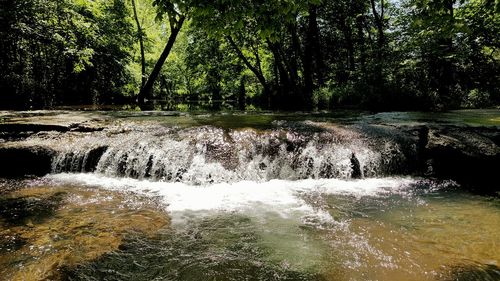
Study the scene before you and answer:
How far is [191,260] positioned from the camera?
3652mm

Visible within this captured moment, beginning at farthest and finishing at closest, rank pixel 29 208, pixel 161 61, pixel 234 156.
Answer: pixel 161 61 → pixel 234 156 → pixel 29 208

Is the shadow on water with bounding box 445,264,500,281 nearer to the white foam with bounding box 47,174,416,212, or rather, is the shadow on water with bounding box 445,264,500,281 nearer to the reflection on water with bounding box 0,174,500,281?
the reflection on water with bounding box 0,174,500,281

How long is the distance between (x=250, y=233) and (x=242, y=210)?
96 centimetres

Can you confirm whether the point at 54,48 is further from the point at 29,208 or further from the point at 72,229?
the point at 72,229

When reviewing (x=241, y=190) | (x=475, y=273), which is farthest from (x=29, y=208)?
(x=475, y=273)

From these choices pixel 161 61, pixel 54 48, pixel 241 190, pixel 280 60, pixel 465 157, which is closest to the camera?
pixel 241 190

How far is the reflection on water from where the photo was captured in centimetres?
341

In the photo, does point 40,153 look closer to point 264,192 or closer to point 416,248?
point 264,192

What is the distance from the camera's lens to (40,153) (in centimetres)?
810

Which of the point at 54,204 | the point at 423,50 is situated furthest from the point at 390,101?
the point at 54,204

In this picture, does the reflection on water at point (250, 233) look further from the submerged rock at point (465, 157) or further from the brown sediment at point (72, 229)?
the submerged rock at point (465, 157)

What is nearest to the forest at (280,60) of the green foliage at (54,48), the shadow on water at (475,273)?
the green foliage at (54,48)

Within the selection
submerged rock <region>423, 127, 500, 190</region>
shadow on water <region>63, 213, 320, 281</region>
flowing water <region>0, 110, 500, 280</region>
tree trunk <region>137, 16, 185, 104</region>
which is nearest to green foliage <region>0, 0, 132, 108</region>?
tree trunk <region>137, 16, 185, 104</region>

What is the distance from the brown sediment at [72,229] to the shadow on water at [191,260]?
0.78ft
